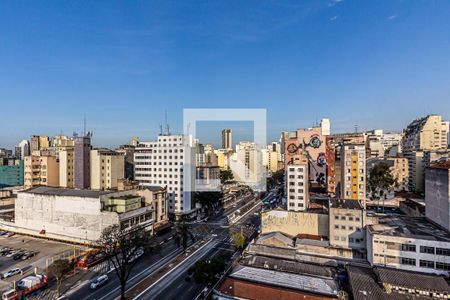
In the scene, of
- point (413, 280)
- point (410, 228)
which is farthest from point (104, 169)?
point (410, 228)

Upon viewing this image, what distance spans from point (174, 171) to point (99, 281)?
26934 mm

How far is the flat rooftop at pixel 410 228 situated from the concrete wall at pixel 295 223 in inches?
235

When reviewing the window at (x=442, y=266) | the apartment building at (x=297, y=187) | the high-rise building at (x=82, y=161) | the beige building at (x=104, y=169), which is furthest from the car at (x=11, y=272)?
the window at (x=442, y=266)

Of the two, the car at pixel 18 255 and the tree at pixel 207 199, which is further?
the tree at pixel 207 199

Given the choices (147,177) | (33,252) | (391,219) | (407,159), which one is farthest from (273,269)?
(407,159)

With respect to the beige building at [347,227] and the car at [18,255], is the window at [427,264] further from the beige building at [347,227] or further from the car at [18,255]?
Answer: the car at [18,255]

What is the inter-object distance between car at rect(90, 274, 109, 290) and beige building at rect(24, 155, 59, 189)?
3741 cm

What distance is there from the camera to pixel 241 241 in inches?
1193

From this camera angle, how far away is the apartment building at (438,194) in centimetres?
2623

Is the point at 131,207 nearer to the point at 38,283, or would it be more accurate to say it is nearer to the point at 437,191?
the point at 38,283

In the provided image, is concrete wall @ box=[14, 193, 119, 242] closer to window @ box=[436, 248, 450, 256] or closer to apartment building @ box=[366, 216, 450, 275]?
apartment building @ box=[366, 216, 450, 275]

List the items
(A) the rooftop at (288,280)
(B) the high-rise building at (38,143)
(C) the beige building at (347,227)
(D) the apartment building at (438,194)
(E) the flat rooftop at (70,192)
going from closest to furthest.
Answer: (A) the rooftop at (288,280), (D) the apartment building at (438,194), (C) the beige building at (347,227), (E) the flat rooftop at (70,192), (B) the high-rise building at (38,143)

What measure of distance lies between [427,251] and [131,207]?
33.0 meters

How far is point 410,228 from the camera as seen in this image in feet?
91.3
